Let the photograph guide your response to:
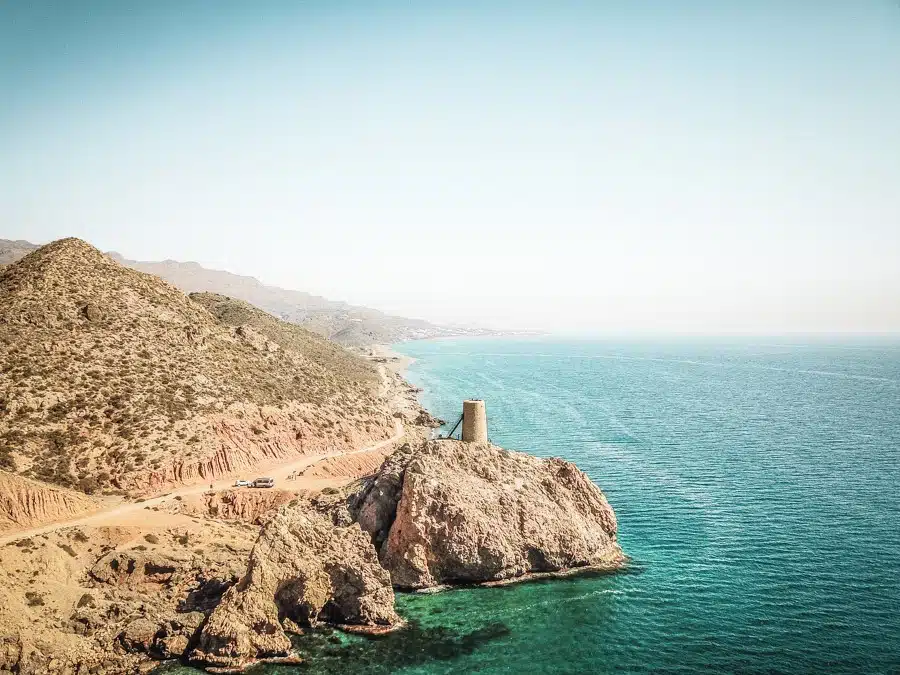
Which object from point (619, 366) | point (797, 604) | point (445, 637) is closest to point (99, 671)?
point (445, 637)

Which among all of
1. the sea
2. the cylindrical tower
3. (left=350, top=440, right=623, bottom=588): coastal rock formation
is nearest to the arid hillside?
(left=350, top=440, right=623, bottom=588): coastal rock formation

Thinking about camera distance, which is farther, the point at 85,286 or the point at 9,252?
the point at 9,252

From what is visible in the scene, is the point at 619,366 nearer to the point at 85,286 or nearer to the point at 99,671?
the point at 85,286

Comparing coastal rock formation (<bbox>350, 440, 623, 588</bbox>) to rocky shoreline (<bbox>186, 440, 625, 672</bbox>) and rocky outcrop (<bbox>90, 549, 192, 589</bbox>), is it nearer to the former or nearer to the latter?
rocky shoreline (<bbox>186, 440, 625, 672</bbox>)

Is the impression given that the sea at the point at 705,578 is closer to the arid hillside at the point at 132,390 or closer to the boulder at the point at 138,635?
the boulder at the point at 138,635

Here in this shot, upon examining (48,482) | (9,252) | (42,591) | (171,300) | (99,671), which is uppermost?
(9,252)

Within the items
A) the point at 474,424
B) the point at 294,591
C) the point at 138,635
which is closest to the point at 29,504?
the point at 138,635

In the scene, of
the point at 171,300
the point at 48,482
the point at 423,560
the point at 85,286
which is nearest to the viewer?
Answer: the point at 423,560
